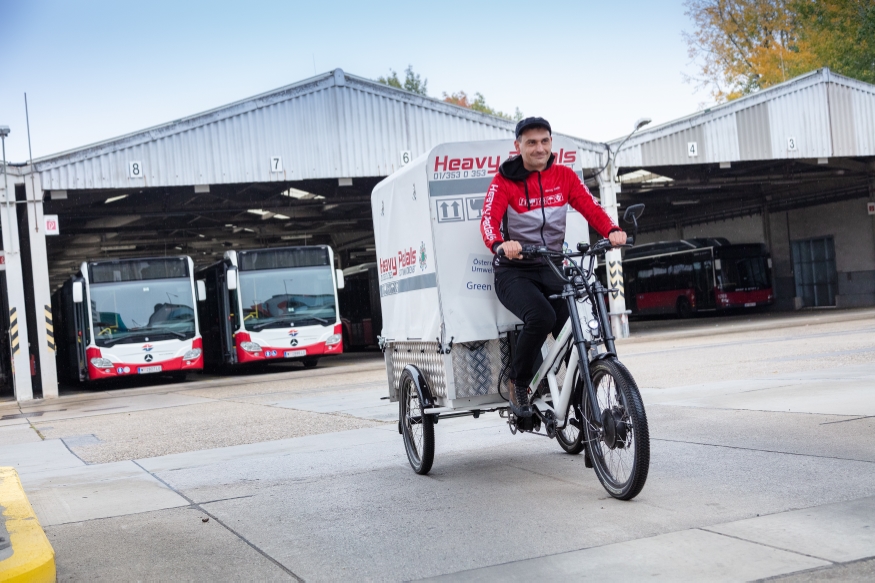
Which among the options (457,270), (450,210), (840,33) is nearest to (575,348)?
(457,270)

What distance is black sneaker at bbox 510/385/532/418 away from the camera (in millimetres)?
5934

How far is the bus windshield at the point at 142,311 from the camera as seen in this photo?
22922 mm

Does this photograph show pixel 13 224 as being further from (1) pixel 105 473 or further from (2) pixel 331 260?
(1) pixel 105 473

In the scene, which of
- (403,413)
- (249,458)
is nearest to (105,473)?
(249,458)

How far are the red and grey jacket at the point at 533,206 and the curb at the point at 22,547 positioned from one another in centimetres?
294

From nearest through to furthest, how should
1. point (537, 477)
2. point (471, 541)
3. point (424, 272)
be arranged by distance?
point (471, 541)
point (537, 477)
point (424, 272)

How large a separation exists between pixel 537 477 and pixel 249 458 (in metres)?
3.10

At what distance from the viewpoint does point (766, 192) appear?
40.2 m

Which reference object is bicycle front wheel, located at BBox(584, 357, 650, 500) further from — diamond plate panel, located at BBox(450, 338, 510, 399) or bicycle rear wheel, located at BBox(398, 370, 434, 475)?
bicycle rear wheel, located at BBox(398, 370, 434, 475)

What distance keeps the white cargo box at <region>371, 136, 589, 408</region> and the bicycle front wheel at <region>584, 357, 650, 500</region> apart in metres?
1.13

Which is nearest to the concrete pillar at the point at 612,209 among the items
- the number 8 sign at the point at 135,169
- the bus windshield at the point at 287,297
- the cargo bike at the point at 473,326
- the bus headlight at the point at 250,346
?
the bus windshield at the point at 287,297

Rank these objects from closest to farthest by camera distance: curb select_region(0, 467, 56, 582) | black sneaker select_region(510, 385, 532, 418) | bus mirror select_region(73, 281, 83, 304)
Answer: curb select_region(0, 467, 56, 582)
black sneaker select_region(510, 385, 532, 418)
bus mirror select_region(73, 281, 83, 304)

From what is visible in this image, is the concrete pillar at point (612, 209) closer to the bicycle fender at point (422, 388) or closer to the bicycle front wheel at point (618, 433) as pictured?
the bicycle fender at point (422, 388)

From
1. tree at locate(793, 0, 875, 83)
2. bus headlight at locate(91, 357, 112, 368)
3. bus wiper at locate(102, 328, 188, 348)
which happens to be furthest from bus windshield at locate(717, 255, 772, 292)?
bus headlight at locate(91, 357, 112, 368)
